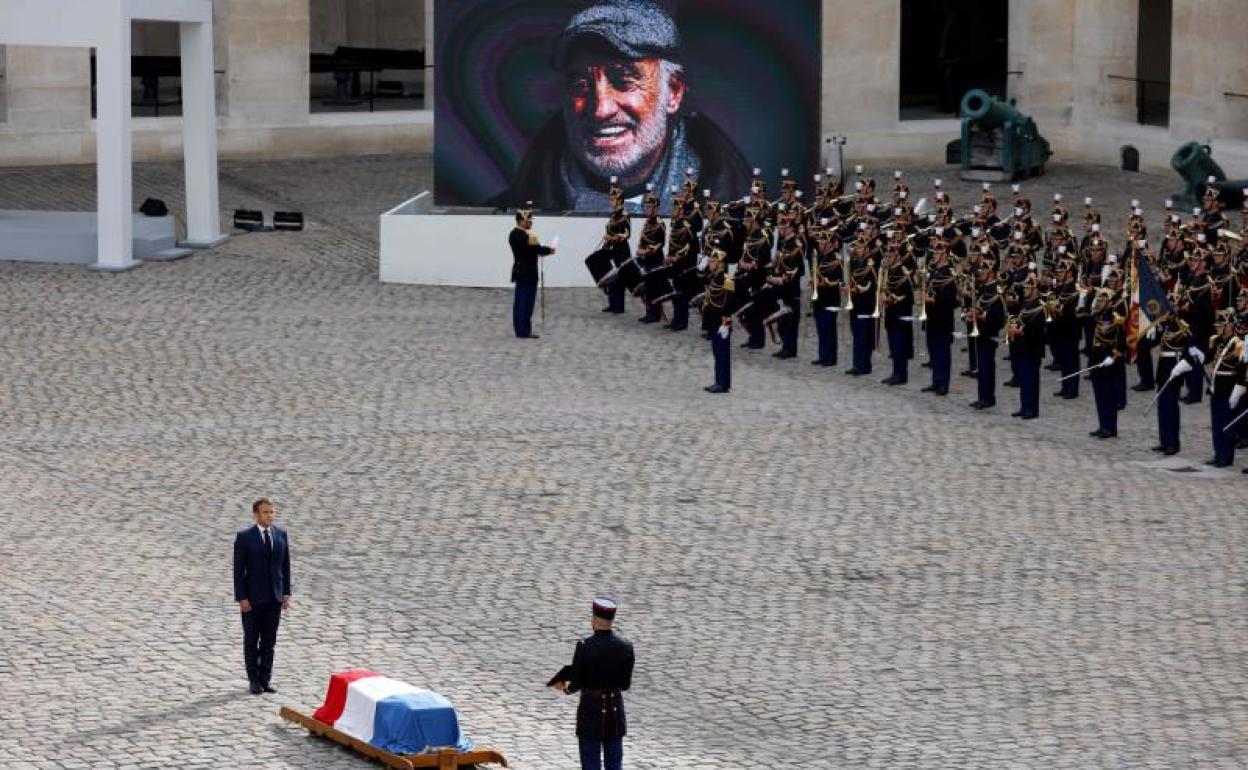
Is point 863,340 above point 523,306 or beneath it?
beneath

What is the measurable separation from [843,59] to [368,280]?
40.2 feet

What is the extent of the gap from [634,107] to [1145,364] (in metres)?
7.58

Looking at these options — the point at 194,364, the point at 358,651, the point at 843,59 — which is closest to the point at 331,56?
the point at 843,59

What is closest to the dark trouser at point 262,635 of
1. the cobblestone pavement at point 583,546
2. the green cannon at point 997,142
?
the cobblestone pavement at point 583,546

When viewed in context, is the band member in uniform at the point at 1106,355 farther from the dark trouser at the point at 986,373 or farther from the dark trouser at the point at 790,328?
the dark trouser at the point at 790,328

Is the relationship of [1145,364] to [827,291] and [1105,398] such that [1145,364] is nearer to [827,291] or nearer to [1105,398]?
[1105,398]

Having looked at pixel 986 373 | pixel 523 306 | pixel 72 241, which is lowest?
pixel 986 373

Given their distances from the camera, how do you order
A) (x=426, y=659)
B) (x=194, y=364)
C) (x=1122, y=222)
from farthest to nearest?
1. (x=1122, y=222)
2. (x=194, y=364)
3. (x=426, y=659)

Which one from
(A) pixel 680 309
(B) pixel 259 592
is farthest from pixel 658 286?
(B) pixel 259 592

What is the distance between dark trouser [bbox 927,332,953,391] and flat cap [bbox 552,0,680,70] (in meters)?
6.52

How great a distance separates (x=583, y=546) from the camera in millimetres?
19922

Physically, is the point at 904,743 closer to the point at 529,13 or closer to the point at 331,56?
the point at 529,13

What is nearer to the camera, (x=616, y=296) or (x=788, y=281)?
(x=788, y=281)

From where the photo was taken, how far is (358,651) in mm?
17219
